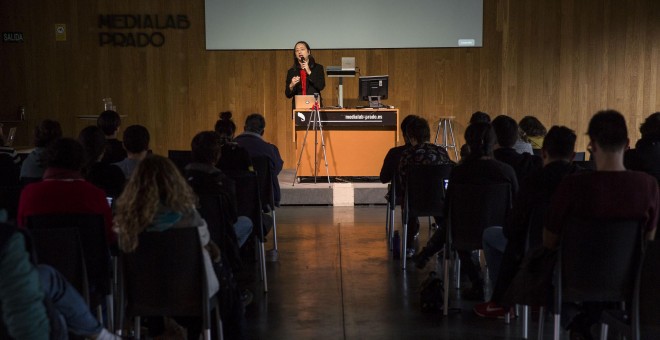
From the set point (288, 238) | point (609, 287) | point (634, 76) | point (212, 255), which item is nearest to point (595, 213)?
point (609, 287)

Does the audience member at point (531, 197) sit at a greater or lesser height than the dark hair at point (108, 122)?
lesser

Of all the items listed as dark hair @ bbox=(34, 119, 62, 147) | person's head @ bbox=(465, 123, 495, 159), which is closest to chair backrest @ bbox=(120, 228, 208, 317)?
person's head @ bbox=(465, 123, 495, 159)

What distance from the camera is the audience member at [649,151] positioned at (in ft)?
18.1

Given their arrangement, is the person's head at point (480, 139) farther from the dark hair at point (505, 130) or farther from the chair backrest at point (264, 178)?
the chair backrest at point (264, 178)

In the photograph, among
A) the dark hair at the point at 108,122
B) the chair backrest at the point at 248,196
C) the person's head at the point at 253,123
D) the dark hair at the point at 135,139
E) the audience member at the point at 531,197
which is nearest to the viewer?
the audience member at the point at 531,197

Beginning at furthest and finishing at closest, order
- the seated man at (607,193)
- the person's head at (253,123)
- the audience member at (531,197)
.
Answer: the person's head at (253,123)
the audience member at (531,197)
the seated man at (607,193)

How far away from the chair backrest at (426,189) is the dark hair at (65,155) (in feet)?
8.40

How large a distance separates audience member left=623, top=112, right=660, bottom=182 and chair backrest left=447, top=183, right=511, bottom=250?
1.69 meters

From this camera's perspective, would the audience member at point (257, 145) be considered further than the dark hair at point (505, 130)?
Yes

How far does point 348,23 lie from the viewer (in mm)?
11039

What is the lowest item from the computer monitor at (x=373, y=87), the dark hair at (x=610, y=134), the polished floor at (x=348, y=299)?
the polished floor at (x=348, y=299)

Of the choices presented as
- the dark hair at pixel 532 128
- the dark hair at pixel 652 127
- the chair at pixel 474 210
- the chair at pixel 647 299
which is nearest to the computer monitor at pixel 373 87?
the dark hair at pixel 532 128

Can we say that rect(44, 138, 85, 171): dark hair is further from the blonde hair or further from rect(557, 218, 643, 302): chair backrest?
rect(557, 218, 643, 302): chair backrest

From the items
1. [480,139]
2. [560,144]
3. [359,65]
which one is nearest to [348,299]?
[480,139]
